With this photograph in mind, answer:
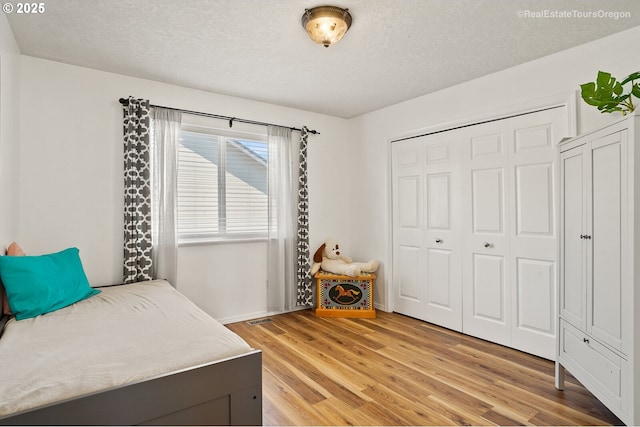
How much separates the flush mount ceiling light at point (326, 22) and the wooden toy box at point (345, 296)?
2556 millimetres

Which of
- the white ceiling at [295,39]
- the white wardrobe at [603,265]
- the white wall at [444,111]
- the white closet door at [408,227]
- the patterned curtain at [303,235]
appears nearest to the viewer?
the white wardrobe at [603,265]

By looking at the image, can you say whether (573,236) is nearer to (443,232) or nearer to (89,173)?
(443,232)

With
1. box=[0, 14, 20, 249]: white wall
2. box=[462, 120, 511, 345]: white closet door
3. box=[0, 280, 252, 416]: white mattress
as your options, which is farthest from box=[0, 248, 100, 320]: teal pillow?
box=[462, 120, 511, 345]: white closet door

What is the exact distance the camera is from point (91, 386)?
A: 4.00ft

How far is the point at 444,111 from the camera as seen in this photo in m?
3.52

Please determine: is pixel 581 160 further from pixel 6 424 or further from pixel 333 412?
pixel 6 424

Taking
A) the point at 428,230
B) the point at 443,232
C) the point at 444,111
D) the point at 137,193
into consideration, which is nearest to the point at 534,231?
the point at 443,232

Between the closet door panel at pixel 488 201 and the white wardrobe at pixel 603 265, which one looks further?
the closet door panel at pixel 488 201

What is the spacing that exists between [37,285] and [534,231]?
3600mm

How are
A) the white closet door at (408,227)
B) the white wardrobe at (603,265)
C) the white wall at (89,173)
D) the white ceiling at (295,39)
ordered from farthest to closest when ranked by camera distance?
the white closet door at (408,227)
the white wall at (89,173)
the white ceiling at (295,39)
the white wardrobe at (603,265)

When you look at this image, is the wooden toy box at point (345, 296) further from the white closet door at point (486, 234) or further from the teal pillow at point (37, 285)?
the teal pillow at point (37, 285)

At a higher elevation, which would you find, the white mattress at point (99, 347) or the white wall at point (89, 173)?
the white wall at point (89, 173)

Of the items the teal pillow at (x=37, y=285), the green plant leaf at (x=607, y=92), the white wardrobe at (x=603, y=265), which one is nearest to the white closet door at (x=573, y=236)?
the white wardrobe at (x=603, y=265)

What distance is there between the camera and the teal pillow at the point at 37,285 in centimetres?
204
